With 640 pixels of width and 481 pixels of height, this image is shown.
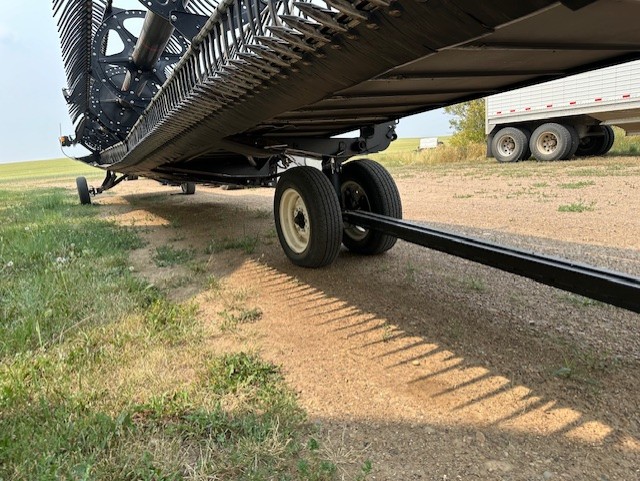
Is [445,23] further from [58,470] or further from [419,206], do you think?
[419,206]

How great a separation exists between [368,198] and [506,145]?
43.3 ft

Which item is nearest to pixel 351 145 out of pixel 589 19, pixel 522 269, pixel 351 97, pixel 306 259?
pixel 306 259

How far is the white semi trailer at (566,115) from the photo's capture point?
1182 centimetres

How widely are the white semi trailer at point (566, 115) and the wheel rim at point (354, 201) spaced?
9155mm

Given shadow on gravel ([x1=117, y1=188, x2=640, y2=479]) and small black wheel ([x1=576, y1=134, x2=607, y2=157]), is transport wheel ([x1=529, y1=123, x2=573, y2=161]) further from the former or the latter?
shadow on gravel ([x1=117, y1=188, x2=640, y2=479])

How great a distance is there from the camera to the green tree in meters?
22.2

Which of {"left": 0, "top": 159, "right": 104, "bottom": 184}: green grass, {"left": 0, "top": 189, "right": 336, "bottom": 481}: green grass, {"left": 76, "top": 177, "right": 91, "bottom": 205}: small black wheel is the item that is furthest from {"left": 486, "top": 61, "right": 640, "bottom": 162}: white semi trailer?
{"left": 0, "top": 159, "right": 104, "bottom": 184}: green grass

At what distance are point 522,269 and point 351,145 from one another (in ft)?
8.65

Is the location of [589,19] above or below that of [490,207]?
above

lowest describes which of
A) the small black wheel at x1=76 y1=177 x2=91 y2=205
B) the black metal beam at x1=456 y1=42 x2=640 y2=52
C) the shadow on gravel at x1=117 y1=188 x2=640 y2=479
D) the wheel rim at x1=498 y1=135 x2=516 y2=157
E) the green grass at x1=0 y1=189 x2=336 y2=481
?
the shadow on gravel at x1=117 y1=188 x2=640 y2=479

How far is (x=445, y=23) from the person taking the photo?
1362 millimetres

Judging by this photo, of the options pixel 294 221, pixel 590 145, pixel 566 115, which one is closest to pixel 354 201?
pixel 294 221

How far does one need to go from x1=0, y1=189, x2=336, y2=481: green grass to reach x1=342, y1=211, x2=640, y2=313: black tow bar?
120 centimetres

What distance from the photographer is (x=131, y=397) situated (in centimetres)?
192
